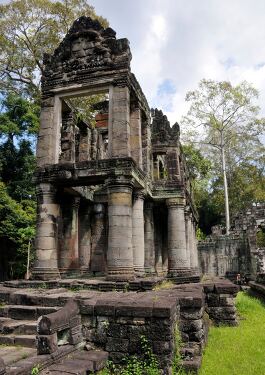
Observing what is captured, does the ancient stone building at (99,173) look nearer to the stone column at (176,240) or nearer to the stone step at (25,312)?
the stone column at (176,240)

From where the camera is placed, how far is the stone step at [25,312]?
6598 millimetres

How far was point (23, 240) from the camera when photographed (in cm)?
1991

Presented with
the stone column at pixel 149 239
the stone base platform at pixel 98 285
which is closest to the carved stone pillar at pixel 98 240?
the stone column at pixel 149 239

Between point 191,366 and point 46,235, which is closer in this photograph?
point 191,366

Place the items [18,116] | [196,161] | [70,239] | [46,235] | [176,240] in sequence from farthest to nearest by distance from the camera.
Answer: [196,161] < [18,116] < [176,240] < [70,239] < [46,235]

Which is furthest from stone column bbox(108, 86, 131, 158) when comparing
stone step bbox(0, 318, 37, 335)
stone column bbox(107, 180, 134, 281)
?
stone step bbox(0, 318, 37, 335)

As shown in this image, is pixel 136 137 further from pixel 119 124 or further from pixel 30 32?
pixel 30 32

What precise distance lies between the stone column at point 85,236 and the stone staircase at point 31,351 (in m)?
6.10

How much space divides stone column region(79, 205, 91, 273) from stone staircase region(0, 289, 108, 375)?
Result: 240 inches

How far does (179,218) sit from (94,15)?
51.5 feet

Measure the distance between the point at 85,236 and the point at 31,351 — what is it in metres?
8.46

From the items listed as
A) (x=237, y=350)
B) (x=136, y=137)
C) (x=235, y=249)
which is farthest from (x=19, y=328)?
(x=235, y=249)

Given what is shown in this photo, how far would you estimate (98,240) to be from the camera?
13688 millimetres

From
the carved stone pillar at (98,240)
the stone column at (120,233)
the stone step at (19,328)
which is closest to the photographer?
the stone step at (19,328)
